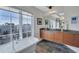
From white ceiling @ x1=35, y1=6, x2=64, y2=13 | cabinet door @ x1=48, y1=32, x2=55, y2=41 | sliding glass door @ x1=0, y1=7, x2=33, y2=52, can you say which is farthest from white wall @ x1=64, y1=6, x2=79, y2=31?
sliding glass door @ x1=0, y1=7, x2=33, y2=52

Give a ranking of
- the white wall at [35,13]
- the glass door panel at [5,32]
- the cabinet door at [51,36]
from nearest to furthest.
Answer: the glass door panel at [5,32] < the white wall at [35,13] < the cabinet door at [51,36]

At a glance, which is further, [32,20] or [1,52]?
[32,20]

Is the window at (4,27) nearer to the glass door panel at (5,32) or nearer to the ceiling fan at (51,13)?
the glass door panel at (5,32)

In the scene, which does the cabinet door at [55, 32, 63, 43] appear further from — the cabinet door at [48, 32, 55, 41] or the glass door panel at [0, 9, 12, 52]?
the glass door panel at [0, 9, 12, 52]

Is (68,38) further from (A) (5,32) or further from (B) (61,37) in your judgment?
(A) (5,32)

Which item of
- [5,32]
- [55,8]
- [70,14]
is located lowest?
[5,32]

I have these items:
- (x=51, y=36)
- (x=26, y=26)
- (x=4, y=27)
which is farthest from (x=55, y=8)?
(x=4, y=27)

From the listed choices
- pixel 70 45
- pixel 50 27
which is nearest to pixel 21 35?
pixel 50 27

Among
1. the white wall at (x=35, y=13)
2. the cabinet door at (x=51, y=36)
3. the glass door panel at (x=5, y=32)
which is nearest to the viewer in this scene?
the glass door panel at (x=5, y=32)

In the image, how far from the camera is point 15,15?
1.77 m

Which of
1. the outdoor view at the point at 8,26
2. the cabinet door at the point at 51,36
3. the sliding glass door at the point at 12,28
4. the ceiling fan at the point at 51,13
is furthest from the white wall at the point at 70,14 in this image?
the outdoor view at the point at 8,26

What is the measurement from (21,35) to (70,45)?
0.97 metres
